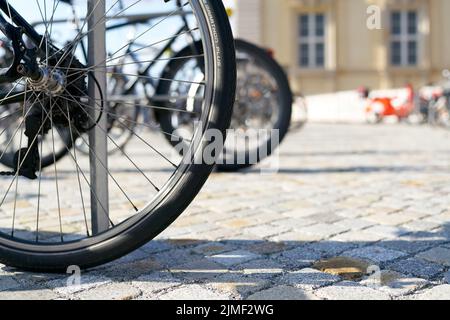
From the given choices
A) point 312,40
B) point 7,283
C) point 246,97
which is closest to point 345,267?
point 7,283

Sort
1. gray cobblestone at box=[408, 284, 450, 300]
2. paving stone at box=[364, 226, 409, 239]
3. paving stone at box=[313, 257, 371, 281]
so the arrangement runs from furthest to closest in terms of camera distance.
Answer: paving stone at box=[364, 226, 409, 239]
paving stone at box=[313, 257, 371, 281]
gray cobblestone at box=[408, 284, 450, 300]

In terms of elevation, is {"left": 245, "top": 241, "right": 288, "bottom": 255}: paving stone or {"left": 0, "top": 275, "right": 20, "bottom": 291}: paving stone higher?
{"left": 0, "top": 275, "right": 20, "bottom": 291}: paving stone

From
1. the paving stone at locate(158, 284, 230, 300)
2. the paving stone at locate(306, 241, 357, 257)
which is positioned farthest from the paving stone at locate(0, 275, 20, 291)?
the paving stone at locate(306, 241, 357, 257)

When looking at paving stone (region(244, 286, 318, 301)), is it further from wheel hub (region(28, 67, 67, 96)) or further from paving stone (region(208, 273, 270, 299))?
wheel hub (region(28, 67, 67, 96))

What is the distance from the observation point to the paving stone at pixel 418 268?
6.66ft

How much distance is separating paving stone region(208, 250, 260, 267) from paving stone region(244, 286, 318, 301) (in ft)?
1.14

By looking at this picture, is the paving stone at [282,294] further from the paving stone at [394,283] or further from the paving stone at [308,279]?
the paving stone at [394,283]

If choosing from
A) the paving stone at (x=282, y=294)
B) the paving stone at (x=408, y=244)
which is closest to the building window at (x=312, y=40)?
the paving stone at (x=408, y=244)

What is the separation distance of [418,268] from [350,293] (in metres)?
0.41

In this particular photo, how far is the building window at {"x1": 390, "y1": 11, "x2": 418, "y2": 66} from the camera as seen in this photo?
762 inches

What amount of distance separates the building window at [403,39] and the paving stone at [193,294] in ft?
61.7

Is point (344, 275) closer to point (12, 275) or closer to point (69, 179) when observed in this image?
point (12, 275)

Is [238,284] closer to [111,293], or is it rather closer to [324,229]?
[111,293]

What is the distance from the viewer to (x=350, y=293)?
6.01 ft
